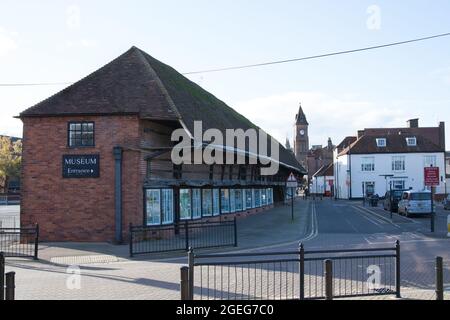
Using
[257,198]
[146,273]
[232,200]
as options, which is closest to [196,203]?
[232,200]

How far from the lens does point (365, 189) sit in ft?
243

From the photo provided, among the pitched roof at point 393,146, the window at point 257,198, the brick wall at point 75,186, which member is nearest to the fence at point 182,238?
the brick wall at point 75,186

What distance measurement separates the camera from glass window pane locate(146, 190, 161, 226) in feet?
66.0

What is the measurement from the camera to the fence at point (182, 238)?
671 inches

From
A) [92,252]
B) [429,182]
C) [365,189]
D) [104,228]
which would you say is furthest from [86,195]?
[365,189]

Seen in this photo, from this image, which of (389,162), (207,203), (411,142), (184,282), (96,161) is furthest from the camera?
(411,142)

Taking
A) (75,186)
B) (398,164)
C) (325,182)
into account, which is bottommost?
(325,182)

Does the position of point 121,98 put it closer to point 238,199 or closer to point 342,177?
point 238,199

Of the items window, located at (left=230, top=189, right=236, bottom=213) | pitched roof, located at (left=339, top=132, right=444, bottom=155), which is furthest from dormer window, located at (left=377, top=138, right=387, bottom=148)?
window, located at (left=230, top=189, right=236, bottom=213)

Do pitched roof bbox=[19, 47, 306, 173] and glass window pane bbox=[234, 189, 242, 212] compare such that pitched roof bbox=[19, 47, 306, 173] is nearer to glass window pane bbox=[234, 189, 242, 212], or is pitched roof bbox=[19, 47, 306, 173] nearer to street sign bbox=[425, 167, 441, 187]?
glass window pane bbox=[234, 189, 242, 212]

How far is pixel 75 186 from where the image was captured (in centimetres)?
1961

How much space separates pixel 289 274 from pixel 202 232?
7035 millimetres

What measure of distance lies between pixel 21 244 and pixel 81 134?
4.62m

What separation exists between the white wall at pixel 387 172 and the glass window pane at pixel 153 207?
5637cm
